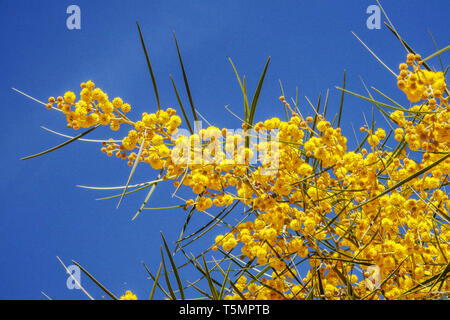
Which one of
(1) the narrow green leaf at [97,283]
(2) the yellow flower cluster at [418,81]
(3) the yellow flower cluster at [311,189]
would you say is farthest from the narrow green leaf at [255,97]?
(1) the narrow green leaf at [97,283]

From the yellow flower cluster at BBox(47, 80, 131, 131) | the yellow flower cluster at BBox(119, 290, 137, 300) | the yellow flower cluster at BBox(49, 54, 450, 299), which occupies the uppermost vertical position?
the yellow flower cluster at BBox(47, 80, 131, 131)

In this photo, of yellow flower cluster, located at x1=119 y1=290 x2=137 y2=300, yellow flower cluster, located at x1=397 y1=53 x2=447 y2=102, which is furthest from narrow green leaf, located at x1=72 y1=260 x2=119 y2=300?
yellow flower cluster, located at x1=397 y1=53 x2=447 y2=102

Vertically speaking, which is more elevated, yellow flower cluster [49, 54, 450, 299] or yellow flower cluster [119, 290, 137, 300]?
yellow flower cluster [49, 54, 450, 299]

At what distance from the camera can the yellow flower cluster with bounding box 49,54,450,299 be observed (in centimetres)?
144

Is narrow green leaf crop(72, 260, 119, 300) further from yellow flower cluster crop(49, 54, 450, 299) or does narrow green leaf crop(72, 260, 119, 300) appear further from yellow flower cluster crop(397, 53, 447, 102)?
yellow flower cluster crop(397, 53, 447, 102)

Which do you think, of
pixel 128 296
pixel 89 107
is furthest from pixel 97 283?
pixel 89 107

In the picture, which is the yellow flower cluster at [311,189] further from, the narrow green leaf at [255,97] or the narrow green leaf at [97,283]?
the narrow green leaf at [97,283]

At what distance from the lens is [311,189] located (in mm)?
1555

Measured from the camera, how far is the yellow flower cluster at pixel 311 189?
1439mm
